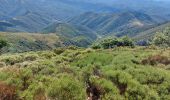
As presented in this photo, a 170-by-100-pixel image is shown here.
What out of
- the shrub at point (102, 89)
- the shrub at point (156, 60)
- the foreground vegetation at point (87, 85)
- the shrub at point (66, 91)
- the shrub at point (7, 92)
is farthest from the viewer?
the shrub at point (156, 60)

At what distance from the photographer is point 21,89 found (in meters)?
35.6

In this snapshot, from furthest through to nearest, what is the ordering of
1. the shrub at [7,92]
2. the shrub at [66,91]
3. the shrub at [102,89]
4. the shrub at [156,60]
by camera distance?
1. the shrub at [156,60]
2. the shrub at [102,89]
3. the shrub at [7,92]
4. the shrub at [66,91]

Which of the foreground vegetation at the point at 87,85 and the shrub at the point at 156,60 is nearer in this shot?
the foreground vegetation at the point at 87,85

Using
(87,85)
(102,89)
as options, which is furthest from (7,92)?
(87,85)

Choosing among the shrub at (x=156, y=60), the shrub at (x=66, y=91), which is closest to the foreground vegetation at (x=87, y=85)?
the shrub at (x=66, y=91)

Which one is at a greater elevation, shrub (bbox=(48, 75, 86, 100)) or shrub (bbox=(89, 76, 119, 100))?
shrub (bbox=(48, 75, 86, 100))

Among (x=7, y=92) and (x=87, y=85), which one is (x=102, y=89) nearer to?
(x=87, y=85)

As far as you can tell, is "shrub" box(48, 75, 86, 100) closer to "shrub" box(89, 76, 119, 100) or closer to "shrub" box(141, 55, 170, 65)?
"shrub" box(89, 76, 119, 100)

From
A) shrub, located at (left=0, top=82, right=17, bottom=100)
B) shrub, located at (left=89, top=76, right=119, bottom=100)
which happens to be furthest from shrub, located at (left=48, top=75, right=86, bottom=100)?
shrub, located at (left=89, top=76, right=119, bottom=100)

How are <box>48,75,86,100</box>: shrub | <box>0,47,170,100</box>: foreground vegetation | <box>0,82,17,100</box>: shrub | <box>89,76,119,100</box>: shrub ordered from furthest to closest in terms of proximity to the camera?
1. <box>89,76,119,100</box>: shrub
2. <box>0,82,17,100</box>: shrub
3. <box>0,47,170,100</box>: foreground vegetation
4. <box>48,75,86,100</box>: shrub

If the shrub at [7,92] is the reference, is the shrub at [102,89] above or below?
below

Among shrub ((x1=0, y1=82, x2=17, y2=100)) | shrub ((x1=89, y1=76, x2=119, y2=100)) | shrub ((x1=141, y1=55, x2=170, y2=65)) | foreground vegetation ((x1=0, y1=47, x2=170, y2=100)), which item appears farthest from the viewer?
shrub ((x1=141, y1=55, x2=170, y2=65))

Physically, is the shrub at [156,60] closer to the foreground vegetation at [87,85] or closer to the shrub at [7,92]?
the foreground vegetation at [87,85]

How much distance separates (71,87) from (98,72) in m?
14.8
